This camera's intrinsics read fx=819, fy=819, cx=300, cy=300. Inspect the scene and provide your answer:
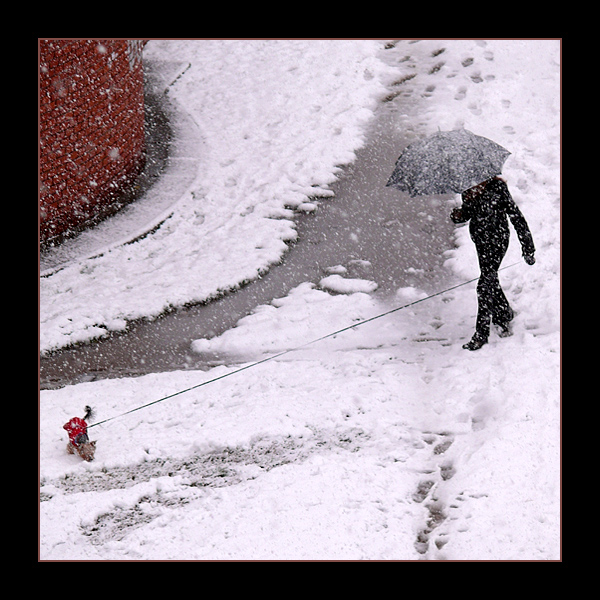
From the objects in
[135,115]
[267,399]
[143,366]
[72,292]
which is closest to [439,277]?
[267,399]

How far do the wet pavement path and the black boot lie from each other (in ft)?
3.38

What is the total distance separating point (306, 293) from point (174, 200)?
7.16ft

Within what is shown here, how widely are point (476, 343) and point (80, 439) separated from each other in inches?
113

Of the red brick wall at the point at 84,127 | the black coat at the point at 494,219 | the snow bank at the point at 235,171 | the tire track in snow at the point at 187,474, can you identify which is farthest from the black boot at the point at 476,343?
the red brick wall at the point at 84,127

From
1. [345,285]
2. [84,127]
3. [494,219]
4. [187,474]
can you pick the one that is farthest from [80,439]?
[84,127]

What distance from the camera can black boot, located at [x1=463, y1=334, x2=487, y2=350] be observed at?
6008mm

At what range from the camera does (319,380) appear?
5895mm

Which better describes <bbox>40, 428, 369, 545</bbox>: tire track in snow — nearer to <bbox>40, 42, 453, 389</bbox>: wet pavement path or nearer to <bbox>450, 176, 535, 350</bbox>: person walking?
<bbox>40, 42, 453, 389</bbox>: wet pavement path

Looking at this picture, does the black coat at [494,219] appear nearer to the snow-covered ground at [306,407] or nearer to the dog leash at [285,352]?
the snow-covered ground at [306,407]

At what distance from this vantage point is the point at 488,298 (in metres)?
5.99

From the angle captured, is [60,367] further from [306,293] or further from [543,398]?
[543,398]

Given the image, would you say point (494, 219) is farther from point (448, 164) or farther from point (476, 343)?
point (476, 343)

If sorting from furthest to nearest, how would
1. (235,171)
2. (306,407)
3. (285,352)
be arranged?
(235,171), (285,352), (306,407)

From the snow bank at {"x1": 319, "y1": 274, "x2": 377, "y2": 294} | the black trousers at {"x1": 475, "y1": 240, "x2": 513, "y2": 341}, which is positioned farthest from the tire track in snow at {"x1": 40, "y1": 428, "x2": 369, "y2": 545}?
the snow bank at {"x1": 319, "y1": 274, "x2": 377, "y2": 294}
